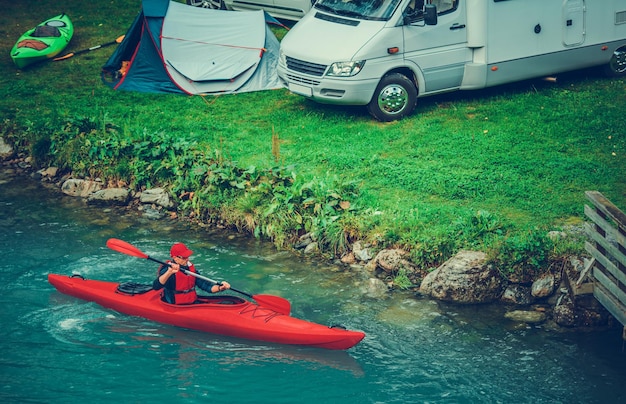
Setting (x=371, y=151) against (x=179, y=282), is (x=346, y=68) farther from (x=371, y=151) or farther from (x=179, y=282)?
(x=179, y=282)

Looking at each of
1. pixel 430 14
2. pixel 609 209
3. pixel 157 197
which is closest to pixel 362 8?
pixel 430 14

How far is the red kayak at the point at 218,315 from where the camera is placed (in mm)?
9094

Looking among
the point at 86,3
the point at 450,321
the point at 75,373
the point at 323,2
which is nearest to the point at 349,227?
the point at 450,321

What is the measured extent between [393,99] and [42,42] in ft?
26.0

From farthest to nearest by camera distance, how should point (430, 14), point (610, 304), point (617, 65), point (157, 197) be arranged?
point (617, 65), point (430, 14), point (157, 197), point (610, 304)

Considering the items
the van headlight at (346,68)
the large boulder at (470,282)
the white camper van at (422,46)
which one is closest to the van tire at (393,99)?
the white camper van at (422,46)

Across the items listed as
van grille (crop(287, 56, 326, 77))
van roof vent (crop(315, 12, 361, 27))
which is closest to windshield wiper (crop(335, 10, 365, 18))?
van roof vent (crop(315, 12, 361, 27))

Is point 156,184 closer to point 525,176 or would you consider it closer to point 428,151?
point 428,151

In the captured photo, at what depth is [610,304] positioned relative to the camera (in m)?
8.68

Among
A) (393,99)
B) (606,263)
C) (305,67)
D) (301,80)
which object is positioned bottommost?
(606,263)

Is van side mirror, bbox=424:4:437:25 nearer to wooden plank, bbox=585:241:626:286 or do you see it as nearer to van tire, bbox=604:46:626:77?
van tire, bbox=604:46:626:77

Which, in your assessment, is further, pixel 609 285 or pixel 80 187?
pixel 80 187

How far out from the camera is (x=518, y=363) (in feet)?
28.7

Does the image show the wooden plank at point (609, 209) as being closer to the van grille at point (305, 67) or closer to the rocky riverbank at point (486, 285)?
the rocky riverbank at point (486, 285)
